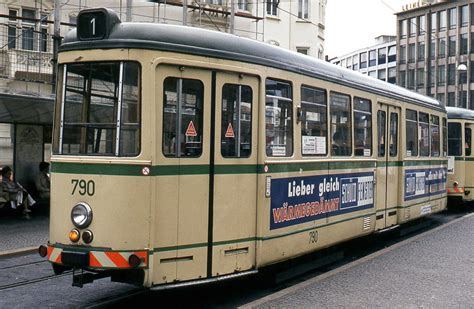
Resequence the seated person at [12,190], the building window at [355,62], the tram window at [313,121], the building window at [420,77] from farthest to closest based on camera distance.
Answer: the building window at [355,62] < the building window at [420,77] < the seated person at [12,190] < the tram window at [313,121]

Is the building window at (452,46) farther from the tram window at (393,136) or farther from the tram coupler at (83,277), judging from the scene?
the tram coupler at (83,277)

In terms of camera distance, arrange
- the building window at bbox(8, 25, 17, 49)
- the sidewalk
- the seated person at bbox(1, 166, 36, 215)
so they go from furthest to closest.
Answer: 1. the building window at bbox(8, 25, 17, 49)
2. the seated person at bbox(1, 166, 36, 215)
3. the sidewalk

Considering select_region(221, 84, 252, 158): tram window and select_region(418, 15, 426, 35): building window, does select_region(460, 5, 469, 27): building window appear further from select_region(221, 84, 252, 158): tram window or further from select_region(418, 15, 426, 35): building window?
select_region(221, 84, 252, 158): tram window

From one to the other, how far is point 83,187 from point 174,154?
1.02 m

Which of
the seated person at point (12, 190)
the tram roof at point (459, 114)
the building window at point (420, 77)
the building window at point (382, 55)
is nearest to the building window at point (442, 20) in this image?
the building window at point (420, 77)

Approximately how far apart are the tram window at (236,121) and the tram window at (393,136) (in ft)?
17.8

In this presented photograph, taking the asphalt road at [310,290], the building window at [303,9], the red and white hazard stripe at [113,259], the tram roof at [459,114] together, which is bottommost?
the asphalt road at [310,290]

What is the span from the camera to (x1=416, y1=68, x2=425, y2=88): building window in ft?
284

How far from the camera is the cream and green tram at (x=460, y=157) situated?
63.1 feet

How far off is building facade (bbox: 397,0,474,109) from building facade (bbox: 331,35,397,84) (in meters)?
4.73

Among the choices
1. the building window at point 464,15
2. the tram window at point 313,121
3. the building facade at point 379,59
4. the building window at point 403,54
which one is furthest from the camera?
the building facade at point 379,59

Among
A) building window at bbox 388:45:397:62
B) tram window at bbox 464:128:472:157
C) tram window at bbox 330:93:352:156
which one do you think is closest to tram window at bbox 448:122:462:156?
tram window at bbox 464:128:472:157

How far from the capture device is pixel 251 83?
7.67 m

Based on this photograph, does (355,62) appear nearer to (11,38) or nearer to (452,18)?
(452,18)
